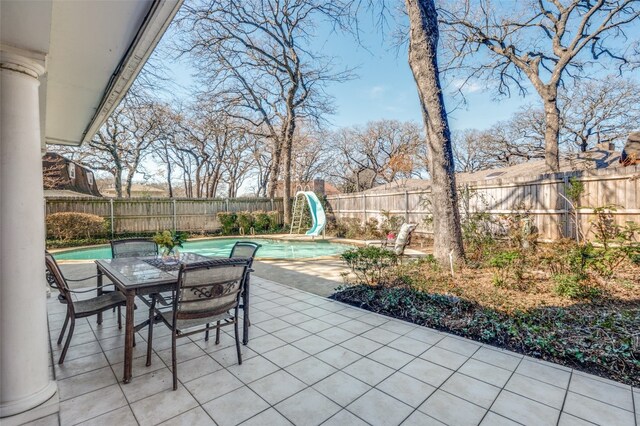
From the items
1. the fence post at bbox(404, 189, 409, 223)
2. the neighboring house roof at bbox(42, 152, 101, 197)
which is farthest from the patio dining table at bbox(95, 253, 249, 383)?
the fence post at bbox(404, 189, 409, 223)

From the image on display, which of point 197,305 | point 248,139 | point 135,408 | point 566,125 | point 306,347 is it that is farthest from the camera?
point 248,139

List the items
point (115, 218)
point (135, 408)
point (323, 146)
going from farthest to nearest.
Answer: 1. point (323, 146)
2. point (115, 218)
3. point (135, 408)

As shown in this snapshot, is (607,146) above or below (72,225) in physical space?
above

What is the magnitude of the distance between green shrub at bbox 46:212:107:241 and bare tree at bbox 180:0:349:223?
6547mm

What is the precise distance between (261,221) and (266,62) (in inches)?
Result: 280

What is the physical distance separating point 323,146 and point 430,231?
16.9 m

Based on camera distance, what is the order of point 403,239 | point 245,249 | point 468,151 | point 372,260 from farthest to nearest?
point 468,151 < point 403,239 < point 372,260 < point 245,249

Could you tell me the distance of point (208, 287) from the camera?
237 centimetres

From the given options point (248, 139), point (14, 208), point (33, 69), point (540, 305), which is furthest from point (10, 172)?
point (248, 139)

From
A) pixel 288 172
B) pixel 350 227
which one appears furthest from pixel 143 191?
pixel 350 227

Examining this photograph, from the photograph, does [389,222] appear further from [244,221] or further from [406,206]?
[244,221]

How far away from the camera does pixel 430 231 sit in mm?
8875

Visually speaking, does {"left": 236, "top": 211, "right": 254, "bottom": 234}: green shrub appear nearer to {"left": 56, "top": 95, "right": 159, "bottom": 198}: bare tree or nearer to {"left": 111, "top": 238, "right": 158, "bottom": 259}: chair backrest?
{"left": 56, "top": 95, "right": 159, "bottom": 198}: bare tree

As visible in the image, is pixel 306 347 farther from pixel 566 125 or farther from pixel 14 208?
pixel 566 125
